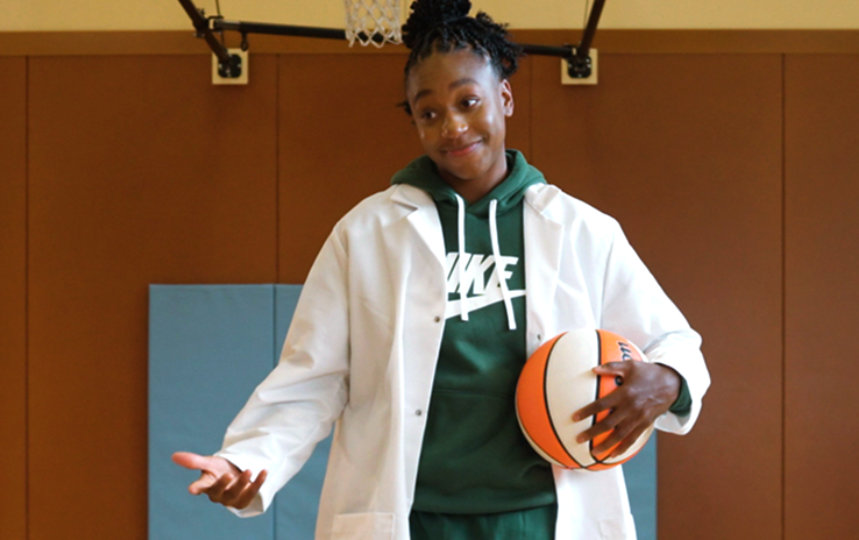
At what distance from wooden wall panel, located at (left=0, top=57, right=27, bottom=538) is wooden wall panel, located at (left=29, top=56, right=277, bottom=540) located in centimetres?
5

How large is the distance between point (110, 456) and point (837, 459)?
340 centimetres

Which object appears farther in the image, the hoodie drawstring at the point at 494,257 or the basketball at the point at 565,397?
the hoodie drawstring at the point at 494,257

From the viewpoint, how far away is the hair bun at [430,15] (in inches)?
74.6

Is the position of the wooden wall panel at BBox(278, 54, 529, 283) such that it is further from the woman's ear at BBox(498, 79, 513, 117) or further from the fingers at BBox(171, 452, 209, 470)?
the fingers at BBox(171, 452, 209, 470)

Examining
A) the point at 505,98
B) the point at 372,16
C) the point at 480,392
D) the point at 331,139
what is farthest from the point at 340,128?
the point at 480,392

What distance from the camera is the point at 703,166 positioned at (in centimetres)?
393

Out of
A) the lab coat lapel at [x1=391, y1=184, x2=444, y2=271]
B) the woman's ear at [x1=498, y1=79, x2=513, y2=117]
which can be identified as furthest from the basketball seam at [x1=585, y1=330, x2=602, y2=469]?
the woman's ear at [x1=498, y1=79, x2=513, y2=117]

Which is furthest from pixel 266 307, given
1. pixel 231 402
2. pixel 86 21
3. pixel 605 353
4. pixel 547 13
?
pixel 605 353

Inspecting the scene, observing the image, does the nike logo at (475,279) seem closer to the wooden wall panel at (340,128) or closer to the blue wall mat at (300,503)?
the blue wall mat at (300,503)

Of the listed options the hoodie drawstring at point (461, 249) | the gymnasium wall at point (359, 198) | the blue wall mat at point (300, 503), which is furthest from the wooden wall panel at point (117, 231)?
the hoodie drawstring at point (461, 249)

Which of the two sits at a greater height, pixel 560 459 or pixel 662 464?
pixel 560 459

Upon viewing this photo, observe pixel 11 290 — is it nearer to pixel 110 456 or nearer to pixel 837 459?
pixel 110 456

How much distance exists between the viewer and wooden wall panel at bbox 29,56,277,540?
13.0 ft

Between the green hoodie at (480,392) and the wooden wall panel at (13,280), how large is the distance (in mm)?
2919
